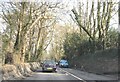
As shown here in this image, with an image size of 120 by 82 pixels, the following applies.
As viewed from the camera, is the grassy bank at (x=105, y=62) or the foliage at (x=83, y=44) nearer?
the grassy bank at (x=105, y=62)

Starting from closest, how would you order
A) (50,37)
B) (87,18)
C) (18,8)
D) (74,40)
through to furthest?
(18,8) → (87,18) → (74,40) → (50,37)

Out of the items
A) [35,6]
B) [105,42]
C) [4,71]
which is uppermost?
[35,6]

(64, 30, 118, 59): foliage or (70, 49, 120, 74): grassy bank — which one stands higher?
(64, 30, 118, 59): foliage

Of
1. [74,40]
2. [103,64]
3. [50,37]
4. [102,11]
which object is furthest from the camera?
[50,37]

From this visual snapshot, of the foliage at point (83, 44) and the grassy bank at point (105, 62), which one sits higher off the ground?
the foliage at point (83, 44)

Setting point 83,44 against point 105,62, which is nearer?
point 105,62

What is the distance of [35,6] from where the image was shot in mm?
46719

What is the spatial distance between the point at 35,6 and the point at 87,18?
92.1ft

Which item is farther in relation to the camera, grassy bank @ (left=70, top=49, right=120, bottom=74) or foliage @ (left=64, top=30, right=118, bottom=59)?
foliage @ (left=64, top=30, right=118, bottom=59)

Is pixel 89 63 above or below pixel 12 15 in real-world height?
below

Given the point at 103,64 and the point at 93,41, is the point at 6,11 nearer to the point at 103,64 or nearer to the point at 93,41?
the point at 103,64

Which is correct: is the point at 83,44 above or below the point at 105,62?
above

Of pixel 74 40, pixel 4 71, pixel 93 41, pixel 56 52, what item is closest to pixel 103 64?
pixel 93 41

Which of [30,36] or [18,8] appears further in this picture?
[30,36]
